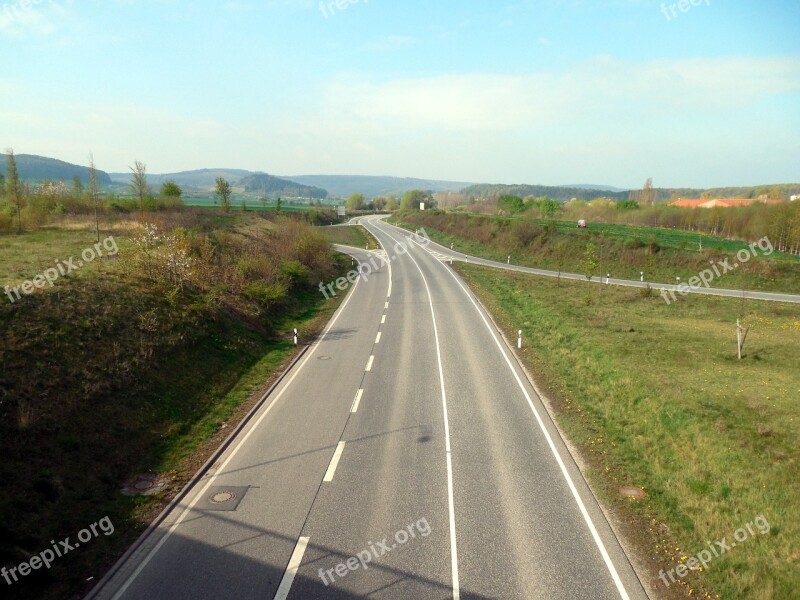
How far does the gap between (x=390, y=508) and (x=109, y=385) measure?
34.1ft

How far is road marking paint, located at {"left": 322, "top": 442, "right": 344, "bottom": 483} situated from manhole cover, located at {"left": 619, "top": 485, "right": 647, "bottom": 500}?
7.69 meters

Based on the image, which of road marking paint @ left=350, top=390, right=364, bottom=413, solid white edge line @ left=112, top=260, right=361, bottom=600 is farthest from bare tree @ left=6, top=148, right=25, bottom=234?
road marking paint @ left=350, top=390, right=364, bottom=413

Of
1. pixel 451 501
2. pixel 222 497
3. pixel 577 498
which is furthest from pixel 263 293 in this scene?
pixel 577 498

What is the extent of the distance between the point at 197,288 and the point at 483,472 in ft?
64.1

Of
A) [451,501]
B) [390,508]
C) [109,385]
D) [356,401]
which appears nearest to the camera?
[390,508]

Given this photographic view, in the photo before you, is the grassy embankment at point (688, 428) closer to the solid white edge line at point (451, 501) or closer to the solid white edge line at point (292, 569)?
the solid white edge line at point (451, 501)

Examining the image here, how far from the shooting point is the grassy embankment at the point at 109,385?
1036 centimetres

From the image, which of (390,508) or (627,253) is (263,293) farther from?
(627,253)

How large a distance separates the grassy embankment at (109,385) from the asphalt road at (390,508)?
4.54ft

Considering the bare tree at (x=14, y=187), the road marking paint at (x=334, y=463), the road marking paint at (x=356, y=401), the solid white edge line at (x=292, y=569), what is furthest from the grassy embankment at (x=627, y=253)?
the bare tree at (x=14, y=187)

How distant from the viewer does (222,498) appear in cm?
1171

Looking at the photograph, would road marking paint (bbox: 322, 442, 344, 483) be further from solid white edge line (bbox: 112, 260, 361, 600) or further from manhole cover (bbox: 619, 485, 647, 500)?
manhole cover (bbox: 619, 485, 647, 500)

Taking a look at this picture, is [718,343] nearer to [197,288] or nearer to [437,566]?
[437,566]

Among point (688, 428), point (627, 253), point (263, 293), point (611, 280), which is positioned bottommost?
point (688, 428)
